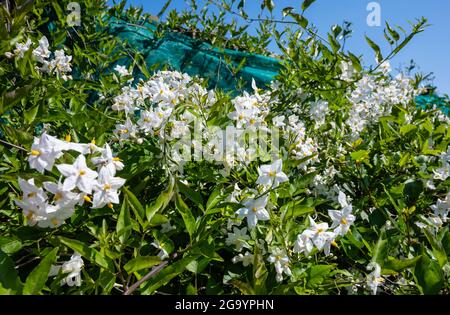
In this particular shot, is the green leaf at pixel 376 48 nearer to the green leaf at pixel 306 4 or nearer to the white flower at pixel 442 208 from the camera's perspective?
the green leaf at pixel 306 4

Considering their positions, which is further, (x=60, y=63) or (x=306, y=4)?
(x=60, y=63)

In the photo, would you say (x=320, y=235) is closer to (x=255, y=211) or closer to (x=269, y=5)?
(x=255, y=211)

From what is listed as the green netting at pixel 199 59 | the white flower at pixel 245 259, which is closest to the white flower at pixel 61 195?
the white flower at pixel 245 259

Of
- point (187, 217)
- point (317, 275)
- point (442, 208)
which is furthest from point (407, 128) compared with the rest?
point (187, 217)

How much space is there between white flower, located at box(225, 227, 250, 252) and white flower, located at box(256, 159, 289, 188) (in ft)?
0.45

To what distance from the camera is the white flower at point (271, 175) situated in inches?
35.9

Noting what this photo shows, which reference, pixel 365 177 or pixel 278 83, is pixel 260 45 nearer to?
pixel 278 83

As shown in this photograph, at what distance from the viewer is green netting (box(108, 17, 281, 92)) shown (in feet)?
9.77

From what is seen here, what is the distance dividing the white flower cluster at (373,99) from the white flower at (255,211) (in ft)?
2.94

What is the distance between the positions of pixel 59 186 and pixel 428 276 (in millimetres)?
776

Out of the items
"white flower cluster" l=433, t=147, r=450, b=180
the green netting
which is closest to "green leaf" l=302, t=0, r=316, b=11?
"white flower cluster" l=433, t=147, r=450, b=180

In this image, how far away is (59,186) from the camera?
2.22 ft

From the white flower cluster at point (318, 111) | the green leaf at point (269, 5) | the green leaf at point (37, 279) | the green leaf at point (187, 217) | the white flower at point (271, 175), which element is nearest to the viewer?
the green leaf at point (37, 279)

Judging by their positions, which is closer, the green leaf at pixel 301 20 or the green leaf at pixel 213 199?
the green leaf at pixel 213 199
